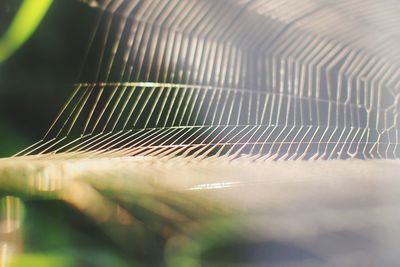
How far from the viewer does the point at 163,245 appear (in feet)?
0.78

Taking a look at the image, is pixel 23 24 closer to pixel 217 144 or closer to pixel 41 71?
pixel 41 71

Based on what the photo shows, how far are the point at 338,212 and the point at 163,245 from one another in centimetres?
15

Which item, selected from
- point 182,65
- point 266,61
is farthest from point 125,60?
point 266,61

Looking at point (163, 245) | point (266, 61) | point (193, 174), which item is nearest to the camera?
point (163, 245)

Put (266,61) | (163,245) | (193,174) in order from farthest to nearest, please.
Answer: (266,61) → (193,174) → (163,245)

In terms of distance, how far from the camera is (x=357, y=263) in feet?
0.85

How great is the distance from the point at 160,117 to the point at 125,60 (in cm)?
8

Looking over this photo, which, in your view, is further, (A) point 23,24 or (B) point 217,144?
→ (B) point 217,144

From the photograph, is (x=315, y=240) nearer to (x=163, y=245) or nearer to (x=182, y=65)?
(x=163, y=245)

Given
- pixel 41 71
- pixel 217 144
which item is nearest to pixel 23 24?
pixel 41 71

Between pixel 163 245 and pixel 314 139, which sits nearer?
pixel 163 245

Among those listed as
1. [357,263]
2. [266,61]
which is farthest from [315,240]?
[266,61]

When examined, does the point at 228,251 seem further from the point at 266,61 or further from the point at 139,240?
the point at 266,61

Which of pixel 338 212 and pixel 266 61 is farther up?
pixel 266 61
